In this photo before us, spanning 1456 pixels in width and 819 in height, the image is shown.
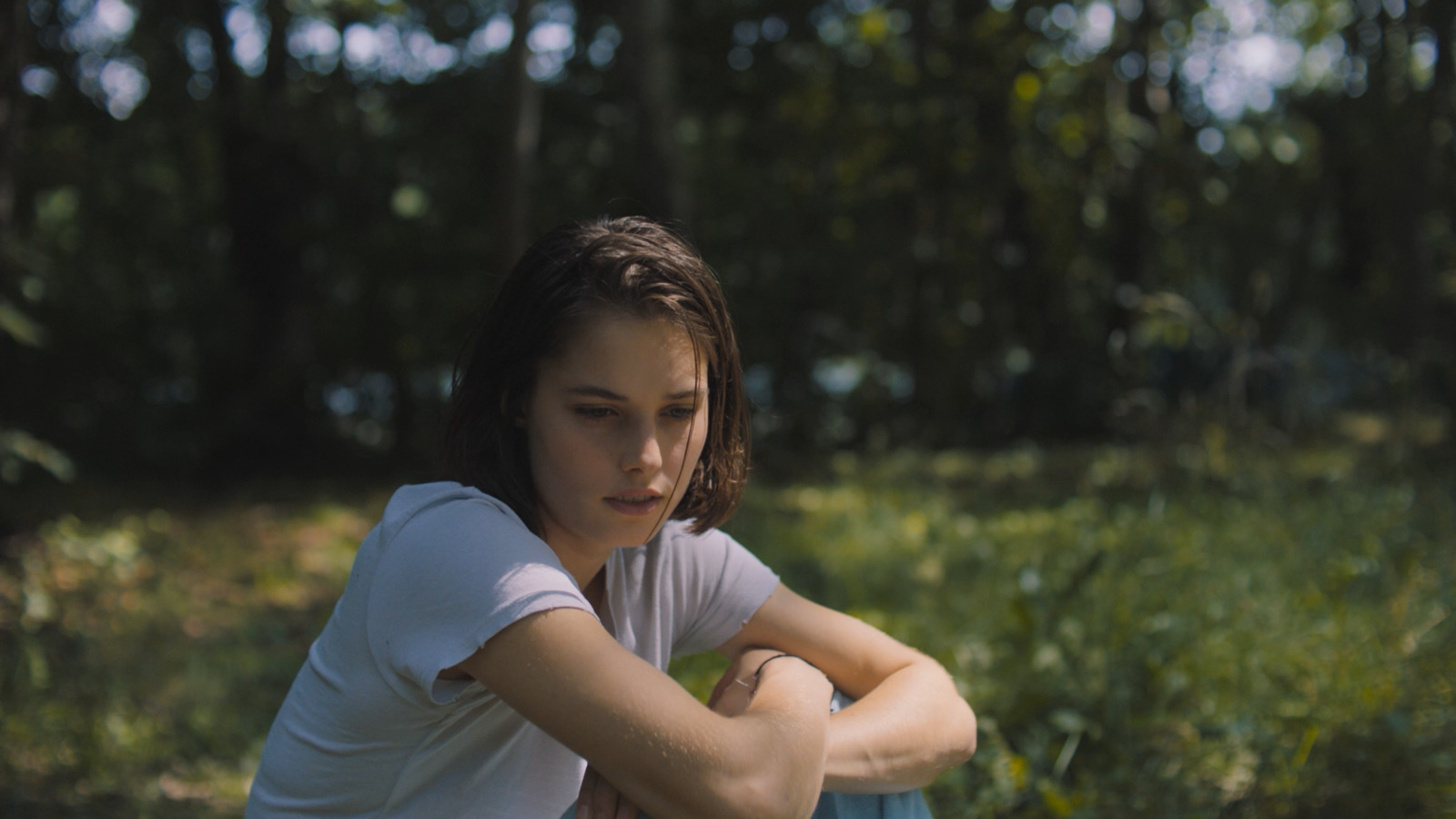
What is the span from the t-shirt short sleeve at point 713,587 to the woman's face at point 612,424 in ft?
0.85

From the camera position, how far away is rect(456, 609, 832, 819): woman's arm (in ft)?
4.52

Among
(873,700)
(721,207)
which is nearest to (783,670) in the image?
(873,700)

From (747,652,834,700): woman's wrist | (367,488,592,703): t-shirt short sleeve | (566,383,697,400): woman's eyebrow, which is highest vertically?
(566,383,697,400): woman's eyebrow

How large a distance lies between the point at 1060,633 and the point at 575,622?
7.35 feet

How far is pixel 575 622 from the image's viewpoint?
4.61 feet

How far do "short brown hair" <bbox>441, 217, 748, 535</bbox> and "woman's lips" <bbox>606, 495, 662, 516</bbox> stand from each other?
13 centimetres

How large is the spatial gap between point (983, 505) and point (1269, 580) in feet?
9.02

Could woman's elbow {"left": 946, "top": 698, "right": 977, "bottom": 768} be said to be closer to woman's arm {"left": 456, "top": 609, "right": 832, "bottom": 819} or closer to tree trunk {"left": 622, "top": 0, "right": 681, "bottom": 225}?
woman's arm {"left": 456, "top": 609, "right": 832, "bottom": 819}

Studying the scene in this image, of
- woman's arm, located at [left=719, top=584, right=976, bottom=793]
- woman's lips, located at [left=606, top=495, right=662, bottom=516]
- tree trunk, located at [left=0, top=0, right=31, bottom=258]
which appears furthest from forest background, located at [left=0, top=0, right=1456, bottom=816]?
woman's lips, located at [left=606, top=495, right=662, bottom=516]

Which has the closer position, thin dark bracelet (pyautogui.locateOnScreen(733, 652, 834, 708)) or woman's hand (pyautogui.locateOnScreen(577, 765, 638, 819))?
woman's hand (pyautogui.locateOnScreen(577, 765, 638, 819))

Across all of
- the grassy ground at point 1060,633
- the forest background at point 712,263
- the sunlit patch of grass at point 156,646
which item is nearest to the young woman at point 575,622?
the grassy ground at point 1060,633

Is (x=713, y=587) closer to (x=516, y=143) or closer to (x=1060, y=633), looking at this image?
(x=1060, y=633)

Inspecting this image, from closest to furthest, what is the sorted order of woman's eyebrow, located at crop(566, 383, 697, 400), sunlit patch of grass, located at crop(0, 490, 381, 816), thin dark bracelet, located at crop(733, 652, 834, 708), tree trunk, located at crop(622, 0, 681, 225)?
woman's eyebrow, located at crop(566, 383, 697, 400) → thin dark bracelet, located at crop(733, 652, 834, 708) → sunlit patch of grass, located at crop(0, 490, 381, 816) → tree trunk, located at crop(622, 0, 681, 225)

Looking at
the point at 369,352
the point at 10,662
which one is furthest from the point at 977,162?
the point at 10,662
